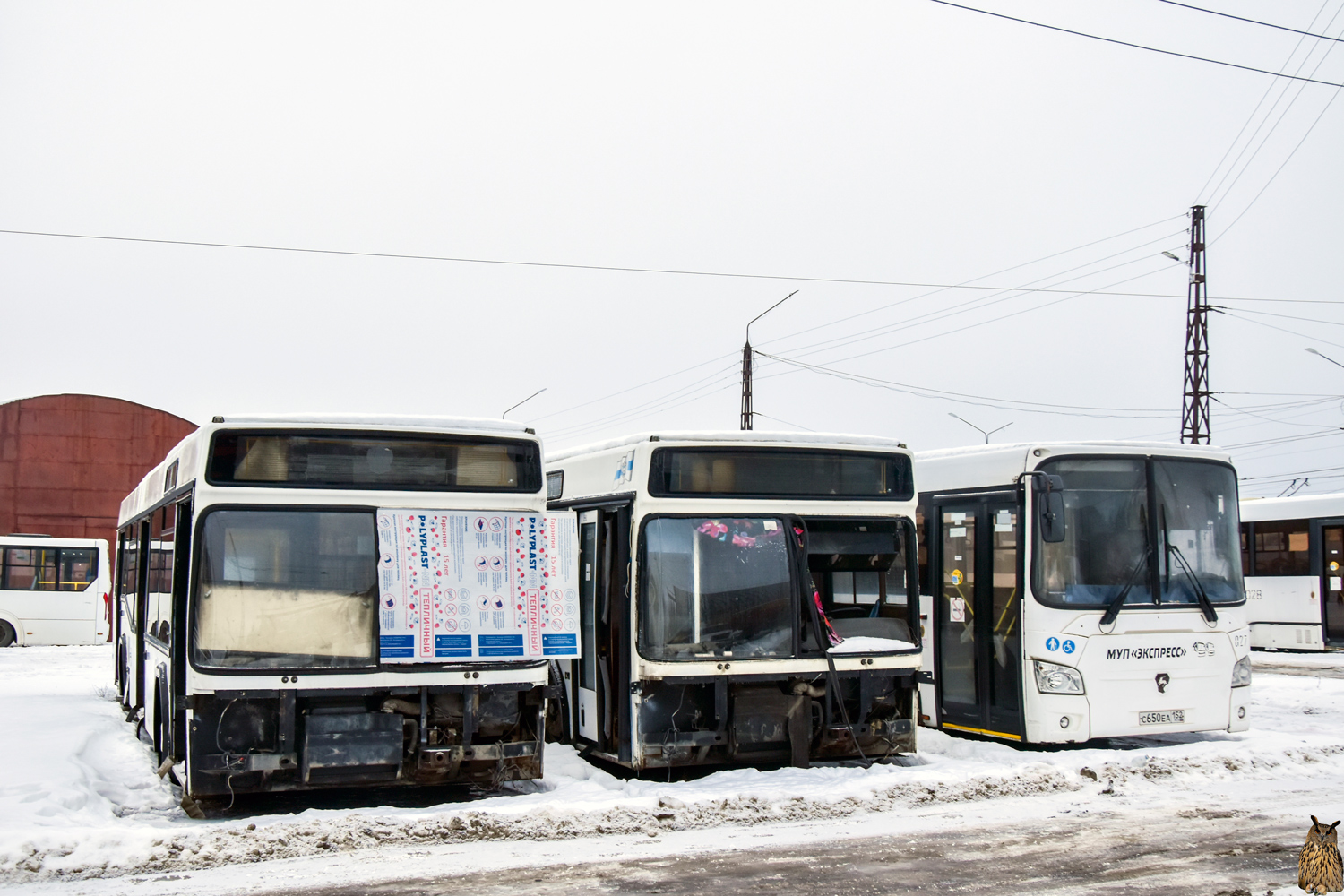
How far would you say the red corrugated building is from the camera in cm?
4975

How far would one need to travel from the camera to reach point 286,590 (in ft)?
28.4

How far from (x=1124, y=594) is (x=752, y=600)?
3.64 m

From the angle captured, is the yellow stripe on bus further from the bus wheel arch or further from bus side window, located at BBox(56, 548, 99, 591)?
the bus wheel arch

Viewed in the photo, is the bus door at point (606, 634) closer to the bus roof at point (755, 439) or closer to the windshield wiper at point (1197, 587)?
the bus roof at point (755, 439)

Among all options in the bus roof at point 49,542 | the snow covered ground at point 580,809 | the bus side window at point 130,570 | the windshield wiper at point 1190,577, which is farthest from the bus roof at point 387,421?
the bus roof at point 49,542

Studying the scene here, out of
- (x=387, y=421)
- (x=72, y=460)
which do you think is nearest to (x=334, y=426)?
(x=387, y=421)

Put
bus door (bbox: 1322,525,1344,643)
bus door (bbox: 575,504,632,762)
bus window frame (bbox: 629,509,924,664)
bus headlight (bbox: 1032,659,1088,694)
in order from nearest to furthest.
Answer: bus window frame (bbox: 629,509,924,664)
bus door (bbox: 575,504,632,762)
bus headlight (bbox: 1032,659,1088,694)
bus door (bbox: 1322,525,1344,643)

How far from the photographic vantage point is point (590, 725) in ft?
35.9

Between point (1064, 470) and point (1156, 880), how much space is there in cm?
521

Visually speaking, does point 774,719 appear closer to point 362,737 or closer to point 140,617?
point 362,737

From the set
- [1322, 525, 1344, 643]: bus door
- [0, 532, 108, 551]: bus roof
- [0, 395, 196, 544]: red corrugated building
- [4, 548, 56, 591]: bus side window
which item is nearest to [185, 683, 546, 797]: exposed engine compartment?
[1322, 525, 1344, 643]: bus door

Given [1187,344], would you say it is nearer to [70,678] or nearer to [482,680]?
[70,678]

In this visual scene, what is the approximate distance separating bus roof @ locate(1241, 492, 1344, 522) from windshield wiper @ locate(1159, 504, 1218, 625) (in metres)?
14.5

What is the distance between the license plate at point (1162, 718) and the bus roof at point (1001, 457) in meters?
2.33
